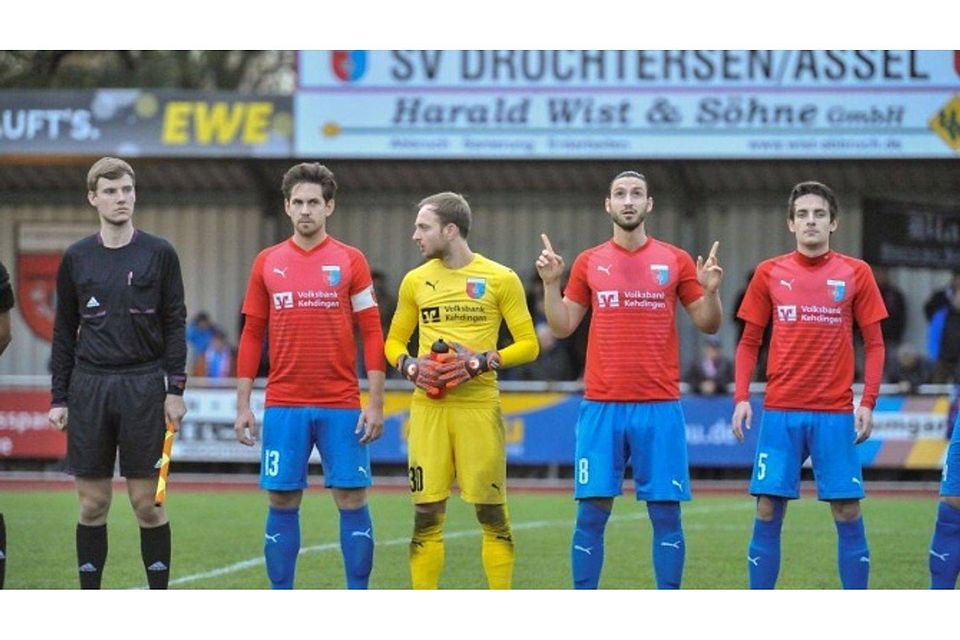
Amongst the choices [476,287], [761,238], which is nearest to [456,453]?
[476,287]

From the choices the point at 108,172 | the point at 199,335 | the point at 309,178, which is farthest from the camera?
the point at 199,335

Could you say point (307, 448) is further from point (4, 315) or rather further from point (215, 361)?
point (215, 361)

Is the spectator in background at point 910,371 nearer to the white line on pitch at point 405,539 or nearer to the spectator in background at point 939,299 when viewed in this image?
the spectator in background at point 939,299

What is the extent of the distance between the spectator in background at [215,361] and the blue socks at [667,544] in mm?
12473

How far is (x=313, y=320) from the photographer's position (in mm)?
8734

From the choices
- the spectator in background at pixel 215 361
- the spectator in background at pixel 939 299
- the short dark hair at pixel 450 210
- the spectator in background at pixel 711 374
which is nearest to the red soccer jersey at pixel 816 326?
the short dark hair at pixel 450 210

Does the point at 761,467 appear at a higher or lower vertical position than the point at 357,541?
higher

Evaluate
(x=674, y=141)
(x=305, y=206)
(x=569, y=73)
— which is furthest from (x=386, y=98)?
(x=305, y=206)

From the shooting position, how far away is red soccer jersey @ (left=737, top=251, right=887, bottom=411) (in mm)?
8641

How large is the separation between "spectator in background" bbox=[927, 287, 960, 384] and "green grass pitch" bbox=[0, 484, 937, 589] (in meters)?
2.12

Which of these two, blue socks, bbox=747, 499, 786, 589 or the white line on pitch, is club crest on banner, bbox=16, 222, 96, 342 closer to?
the white line on pitch

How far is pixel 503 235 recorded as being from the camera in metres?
22.7

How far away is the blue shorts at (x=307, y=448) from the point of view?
28.2 ft

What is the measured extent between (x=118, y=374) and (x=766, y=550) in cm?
346
